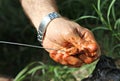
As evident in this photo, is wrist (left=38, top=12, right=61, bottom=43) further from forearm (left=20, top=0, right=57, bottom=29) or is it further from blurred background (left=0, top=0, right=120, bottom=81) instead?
blurred background (left=0, top=0, right=120, bottom=81)

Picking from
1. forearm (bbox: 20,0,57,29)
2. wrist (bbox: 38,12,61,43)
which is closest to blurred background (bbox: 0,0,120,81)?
forearm (bbox: 20,0,57,29)

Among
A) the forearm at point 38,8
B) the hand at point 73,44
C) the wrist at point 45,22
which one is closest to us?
the hand at point 73,44

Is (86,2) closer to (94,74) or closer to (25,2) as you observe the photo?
(25,2)


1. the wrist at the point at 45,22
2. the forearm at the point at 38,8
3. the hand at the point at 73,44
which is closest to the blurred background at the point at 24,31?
the forearm at the point at 38,8

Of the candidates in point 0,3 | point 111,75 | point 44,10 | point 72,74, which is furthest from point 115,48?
point 0,3

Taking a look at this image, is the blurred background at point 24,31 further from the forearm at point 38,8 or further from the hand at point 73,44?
the hand at point 73,44
